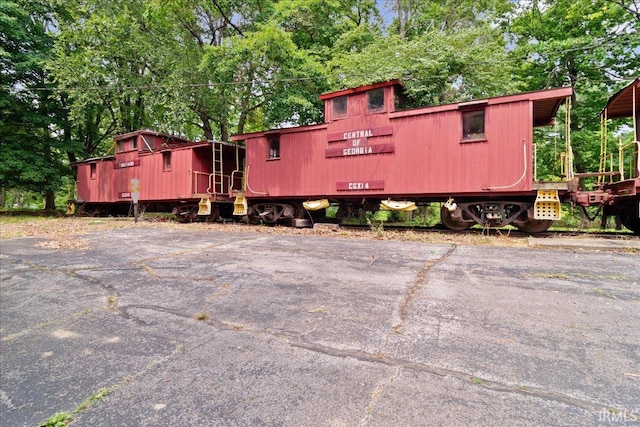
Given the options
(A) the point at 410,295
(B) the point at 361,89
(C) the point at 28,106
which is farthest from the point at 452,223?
(C) the point at 28,106

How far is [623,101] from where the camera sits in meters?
8.09

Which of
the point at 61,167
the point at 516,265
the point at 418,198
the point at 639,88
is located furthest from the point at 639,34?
the point at 61,167

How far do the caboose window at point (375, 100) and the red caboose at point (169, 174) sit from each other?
6.35 m

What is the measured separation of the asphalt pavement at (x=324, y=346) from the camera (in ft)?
5.14

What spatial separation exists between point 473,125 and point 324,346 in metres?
7.86

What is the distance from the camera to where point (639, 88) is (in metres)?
7.30

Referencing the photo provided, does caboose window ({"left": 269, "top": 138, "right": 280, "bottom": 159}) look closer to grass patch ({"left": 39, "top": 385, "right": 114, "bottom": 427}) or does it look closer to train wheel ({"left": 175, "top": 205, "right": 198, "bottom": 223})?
train wheel ({"left": 175, "top": 205, "right": 198, "bottom": 223})

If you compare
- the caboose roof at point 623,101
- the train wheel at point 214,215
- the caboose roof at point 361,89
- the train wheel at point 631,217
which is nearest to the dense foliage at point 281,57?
the caboose roof at point 361,89

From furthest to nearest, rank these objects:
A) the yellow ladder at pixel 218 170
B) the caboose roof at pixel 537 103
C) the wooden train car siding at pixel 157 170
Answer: the wooden train car siding at pixel 157 170, the yellow ladder at pixel 218 170, the caboose roof at pixel 537 103

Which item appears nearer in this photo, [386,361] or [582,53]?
[386,361]

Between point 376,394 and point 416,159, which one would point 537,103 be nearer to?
point 416,159

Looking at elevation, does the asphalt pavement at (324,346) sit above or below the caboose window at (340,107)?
below

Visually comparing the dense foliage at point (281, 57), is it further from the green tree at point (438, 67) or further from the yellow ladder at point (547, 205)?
the yellow ladder at point (547, 205)

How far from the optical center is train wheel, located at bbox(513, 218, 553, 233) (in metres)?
8.10
